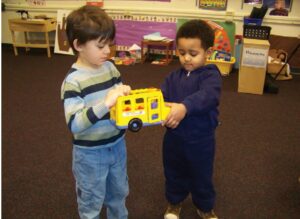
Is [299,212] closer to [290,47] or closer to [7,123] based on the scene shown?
[7,123]

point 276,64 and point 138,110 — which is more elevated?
point 138,110

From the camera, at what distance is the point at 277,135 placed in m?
2.38

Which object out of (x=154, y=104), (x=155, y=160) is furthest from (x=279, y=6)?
(x=154, y=104)

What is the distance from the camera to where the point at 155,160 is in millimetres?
2023

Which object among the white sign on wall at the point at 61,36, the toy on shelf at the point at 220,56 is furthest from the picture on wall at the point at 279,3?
the white sign on wall at the point at 61,36

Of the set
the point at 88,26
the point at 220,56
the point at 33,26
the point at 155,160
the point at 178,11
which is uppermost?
the point at 88,26

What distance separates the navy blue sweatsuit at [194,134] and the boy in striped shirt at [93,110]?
239mm

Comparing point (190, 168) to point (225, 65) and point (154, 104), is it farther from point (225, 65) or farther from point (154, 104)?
point (225, 65)

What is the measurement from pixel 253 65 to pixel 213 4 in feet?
4.86

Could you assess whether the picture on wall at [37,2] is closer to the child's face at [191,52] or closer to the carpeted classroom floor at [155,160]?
the carpeted classroom floor at [155,160]

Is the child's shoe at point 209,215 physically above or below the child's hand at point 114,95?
below

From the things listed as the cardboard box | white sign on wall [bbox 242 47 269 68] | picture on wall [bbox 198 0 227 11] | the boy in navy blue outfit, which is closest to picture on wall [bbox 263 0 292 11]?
picture on wall [bbox 198 0 227 11]

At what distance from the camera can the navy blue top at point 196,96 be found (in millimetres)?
1105

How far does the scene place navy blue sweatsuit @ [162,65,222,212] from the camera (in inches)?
44.6
